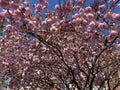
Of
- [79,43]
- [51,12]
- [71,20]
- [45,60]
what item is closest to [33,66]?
[45,60]

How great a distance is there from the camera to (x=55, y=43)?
30.1 ft

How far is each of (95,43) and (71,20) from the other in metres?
1.90

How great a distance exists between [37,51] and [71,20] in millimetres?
3901

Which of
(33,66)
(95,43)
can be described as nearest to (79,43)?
(95,43)

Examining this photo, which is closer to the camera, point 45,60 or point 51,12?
point 51,12

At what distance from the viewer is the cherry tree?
25.7 ft

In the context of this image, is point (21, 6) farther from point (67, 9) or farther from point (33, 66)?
point (33, 66)

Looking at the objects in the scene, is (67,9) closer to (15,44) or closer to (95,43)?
(95,43)

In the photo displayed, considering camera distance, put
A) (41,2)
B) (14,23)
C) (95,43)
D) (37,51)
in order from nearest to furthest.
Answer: (14,23) → (41,2) → (95,43) → (37,51)

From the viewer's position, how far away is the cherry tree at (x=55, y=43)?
308 inches

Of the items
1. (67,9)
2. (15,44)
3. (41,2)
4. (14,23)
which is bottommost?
(14,23)

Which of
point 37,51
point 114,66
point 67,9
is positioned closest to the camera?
point 67,9

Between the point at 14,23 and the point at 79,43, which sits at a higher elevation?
the point at 79,43

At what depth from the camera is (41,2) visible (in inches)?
359
